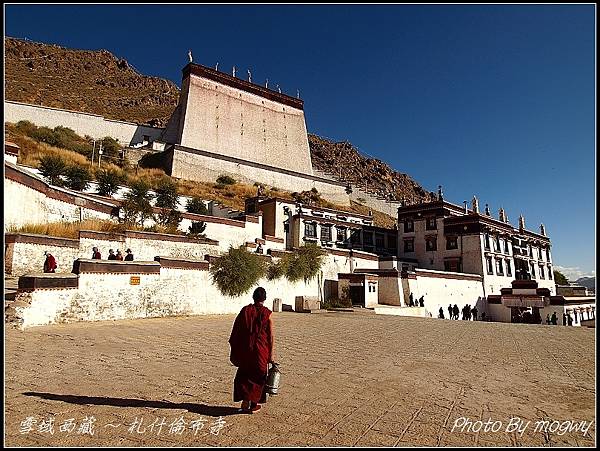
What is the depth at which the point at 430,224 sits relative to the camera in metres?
40.1

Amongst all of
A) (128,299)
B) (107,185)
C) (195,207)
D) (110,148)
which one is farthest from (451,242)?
(110,148)

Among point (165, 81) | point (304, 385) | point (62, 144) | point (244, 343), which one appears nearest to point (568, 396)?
point (304, 385)

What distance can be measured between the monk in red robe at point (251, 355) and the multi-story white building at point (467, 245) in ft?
106

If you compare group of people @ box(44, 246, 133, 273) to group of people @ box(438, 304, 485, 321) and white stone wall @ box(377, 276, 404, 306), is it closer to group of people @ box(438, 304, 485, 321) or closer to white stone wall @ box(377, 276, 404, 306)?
white stone wall @ box(377, 276, 404, 306)

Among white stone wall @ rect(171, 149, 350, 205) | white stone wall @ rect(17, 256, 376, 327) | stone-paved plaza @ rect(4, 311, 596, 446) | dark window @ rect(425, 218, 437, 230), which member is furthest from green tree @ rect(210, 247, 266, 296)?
white stone wall @ rect(171, 149, 350, 205)

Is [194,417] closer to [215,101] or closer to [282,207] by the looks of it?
[282,207]

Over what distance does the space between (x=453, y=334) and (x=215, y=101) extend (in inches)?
1935

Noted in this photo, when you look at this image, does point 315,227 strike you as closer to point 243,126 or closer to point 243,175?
point 243,175

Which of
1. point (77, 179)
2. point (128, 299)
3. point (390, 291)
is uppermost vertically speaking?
point (77, 179)

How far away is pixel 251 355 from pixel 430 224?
37.6m

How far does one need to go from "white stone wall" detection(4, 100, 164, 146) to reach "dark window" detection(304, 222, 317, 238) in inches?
1193

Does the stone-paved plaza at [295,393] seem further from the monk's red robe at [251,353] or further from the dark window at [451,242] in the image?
the dark window at [451,242]

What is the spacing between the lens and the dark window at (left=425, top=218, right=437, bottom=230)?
39719mm

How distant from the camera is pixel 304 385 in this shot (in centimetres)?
629
